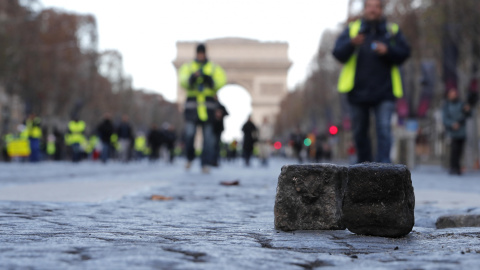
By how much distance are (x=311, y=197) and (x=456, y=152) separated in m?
12.2

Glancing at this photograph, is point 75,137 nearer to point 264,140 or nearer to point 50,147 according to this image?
point 264,140

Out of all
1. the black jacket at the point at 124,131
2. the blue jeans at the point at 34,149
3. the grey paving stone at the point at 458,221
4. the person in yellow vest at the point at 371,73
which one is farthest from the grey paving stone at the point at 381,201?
the black jacket at the point at 124,131

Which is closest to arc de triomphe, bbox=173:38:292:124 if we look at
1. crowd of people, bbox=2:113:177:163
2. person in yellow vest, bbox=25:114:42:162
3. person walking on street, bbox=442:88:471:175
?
crowd of people, bbox=2:113:177:163

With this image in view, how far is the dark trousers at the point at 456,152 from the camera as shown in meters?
15.0

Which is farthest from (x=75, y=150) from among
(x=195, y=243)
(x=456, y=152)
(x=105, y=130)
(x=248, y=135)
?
(x=195, y=243)

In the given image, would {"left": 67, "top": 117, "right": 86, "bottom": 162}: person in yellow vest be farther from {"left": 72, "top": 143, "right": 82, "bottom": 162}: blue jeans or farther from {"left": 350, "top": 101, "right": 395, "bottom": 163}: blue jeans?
{"left": 350, "top": 101, "right": 395, "bottom": 163}: blue jeans

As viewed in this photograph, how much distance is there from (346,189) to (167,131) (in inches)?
1100

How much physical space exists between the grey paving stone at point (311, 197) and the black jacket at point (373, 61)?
4.46 meters

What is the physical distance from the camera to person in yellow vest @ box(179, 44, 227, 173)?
12070 millimetres

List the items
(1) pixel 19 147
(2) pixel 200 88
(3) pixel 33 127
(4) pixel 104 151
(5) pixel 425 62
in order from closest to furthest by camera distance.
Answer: (2) pixel 200 88
(5) pixel 425 62
(3) pixel 33 127
(4) pixel 104 151
(1) pixel 19 147

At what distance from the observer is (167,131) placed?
31.3 metres

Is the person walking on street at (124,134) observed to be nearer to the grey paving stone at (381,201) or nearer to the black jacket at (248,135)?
the black jacket at (248,135)

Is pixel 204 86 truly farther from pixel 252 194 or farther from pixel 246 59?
pixel 246 59

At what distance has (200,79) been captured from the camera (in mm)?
12078
